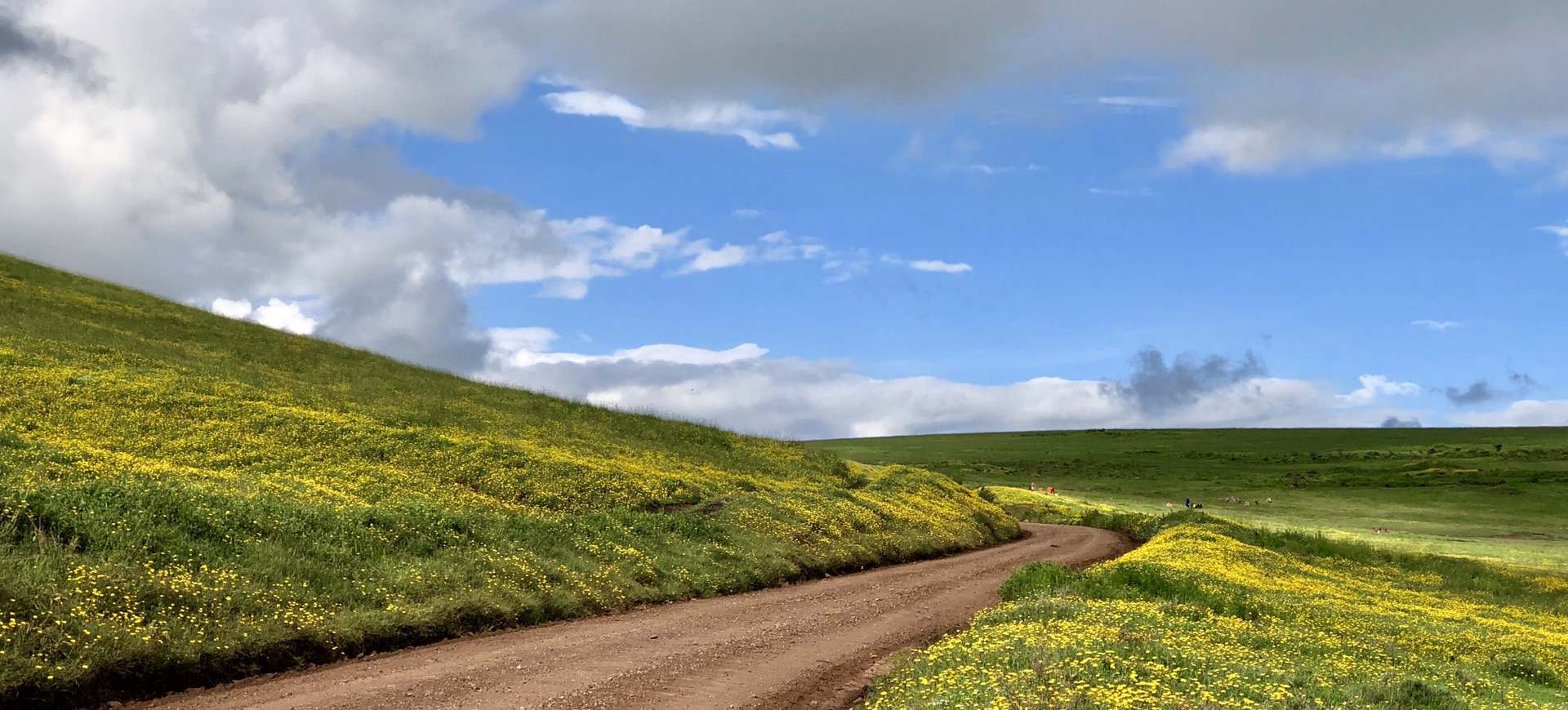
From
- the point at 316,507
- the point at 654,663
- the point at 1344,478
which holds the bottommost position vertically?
the point at 1344,478

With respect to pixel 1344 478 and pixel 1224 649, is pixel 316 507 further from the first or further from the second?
pixel 1344 478

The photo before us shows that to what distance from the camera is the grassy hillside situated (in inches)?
3100

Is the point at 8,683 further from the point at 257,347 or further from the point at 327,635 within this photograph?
the point at 257,347

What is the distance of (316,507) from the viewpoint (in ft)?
74.2

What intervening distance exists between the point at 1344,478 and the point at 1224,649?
129 m

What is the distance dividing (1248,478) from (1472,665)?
124288 millimetres

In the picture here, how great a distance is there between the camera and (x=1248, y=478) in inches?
5148

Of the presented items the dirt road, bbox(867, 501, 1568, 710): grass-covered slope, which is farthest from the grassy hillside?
the dirt road

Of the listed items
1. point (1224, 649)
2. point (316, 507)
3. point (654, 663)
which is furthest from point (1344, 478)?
point (316, 507)

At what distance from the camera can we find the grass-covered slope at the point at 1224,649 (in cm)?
1221

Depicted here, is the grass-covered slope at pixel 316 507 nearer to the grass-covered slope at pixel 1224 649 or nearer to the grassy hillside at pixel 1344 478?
the grass-covered slope at pixel 1224 649

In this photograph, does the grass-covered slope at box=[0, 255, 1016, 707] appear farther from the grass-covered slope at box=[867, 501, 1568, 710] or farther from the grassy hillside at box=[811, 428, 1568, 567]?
the grassy hillside at box=[811, 428, 1568, 567]

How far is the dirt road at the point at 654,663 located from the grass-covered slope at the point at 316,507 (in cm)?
127

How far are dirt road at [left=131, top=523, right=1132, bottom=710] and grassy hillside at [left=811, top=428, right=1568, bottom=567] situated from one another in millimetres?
50709
